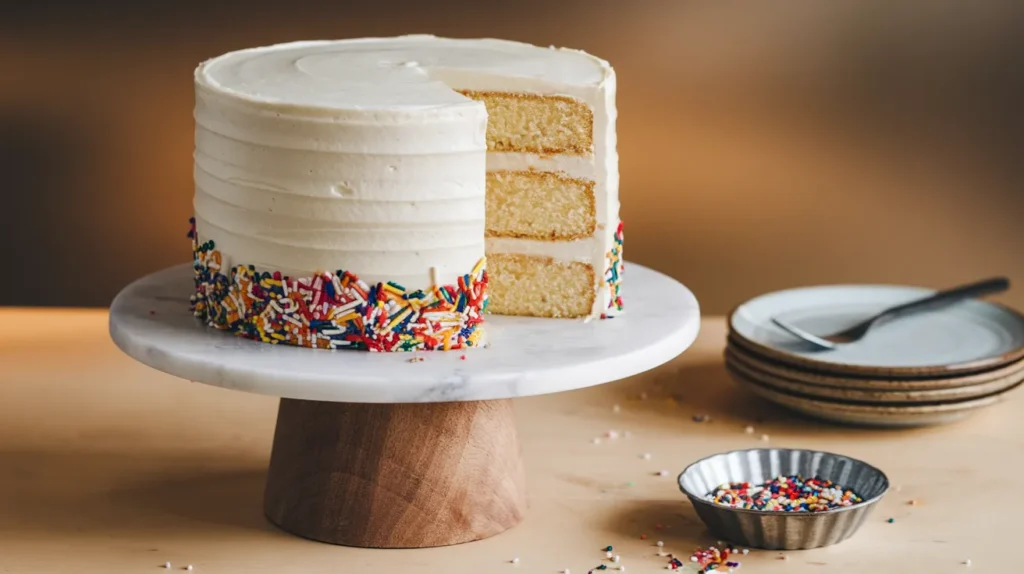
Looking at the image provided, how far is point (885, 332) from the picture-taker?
2832 mm

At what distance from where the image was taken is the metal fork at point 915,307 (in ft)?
9.20

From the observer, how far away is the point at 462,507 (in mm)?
2100

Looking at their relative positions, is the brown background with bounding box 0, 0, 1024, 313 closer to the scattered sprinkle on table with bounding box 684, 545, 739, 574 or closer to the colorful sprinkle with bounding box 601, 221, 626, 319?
the colorful sprinkle with bounding box 601, 221, 626, 319

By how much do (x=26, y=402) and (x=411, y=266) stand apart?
1.10m

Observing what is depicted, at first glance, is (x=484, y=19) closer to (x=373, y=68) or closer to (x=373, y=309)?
(x=373, y=68)

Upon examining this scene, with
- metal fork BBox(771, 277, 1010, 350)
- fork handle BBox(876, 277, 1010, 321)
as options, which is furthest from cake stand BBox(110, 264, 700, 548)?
fork handle BBox(876, 277, 1010, 321)

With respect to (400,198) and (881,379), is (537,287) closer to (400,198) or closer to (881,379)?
(400,198)

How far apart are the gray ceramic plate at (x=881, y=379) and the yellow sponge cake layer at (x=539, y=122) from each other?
2.18 ft

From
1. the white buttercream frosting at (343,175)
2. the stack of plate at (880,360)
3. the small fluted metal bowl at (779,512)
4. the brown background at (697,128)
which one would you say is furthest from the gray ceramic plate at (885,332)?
the white buttercream frosting at (343,175)

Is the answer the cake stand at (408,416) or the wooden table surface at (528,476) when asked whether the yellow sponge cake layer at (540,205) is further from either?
the wooden table surface at (528,476)

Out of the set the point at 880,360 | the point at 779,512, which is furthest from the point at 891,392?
the point at 779,512

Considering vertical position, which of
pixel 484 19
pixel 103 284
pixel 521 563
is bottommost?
pixel 103 284

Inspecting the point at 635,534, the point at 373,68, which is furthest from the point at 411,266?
the point at 635,534

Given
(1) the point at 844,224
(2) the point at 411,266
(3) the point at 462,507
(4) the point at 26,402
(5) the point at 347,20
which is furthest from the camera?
(1) the point at 844,224
